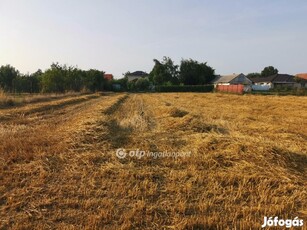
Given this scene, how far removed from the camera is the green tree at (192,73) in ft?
268

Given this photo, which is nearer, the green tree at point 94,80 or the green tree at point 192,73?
the green tree at point 94,80

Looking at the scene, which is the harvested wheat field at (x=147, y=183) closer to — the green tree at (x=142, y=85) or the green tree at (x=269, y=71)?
the green tree at (x=142, y=85)

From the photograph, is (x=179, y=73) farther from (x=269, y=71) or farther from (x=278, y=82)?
(x=269, y=71)

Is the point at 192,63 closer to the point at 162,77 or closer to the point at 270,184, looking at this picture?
the point at 162,77

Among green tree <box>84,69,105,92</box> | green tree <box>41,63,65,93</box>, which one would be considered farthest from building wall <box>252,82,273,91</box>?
green tree <box>41,63,65,93</box>

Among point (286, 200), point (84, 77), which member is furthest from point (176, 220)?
point (84, 77)

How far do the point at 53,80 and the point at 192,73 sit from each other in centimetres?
5069

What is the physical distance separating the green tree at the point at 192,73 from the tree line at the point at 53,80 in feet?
99.0

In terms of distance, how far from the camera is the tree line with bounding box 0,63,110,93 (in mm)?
38219

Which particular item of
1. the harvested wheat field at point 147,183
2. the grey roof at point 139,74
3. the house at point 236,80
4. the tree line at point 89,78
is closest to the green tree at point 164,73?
the tree line at point 89,78

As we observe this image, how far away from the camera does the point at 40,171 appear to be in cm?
529

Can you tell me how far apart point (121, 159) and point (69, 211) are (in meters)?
2.16

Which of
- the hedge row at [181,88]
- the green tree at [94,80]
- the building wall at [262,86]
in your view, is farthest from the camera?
the building wall at [262,86]

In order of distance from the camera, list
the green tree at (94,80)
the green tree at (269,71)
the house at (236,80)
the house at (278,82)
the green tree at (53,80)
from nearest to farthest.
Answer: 1. the green tree at (53,80)
2. the green tree at (94,80)
3. the house at (278,82)
4. the house at (236,80)
5. the green tree at (269,71)
